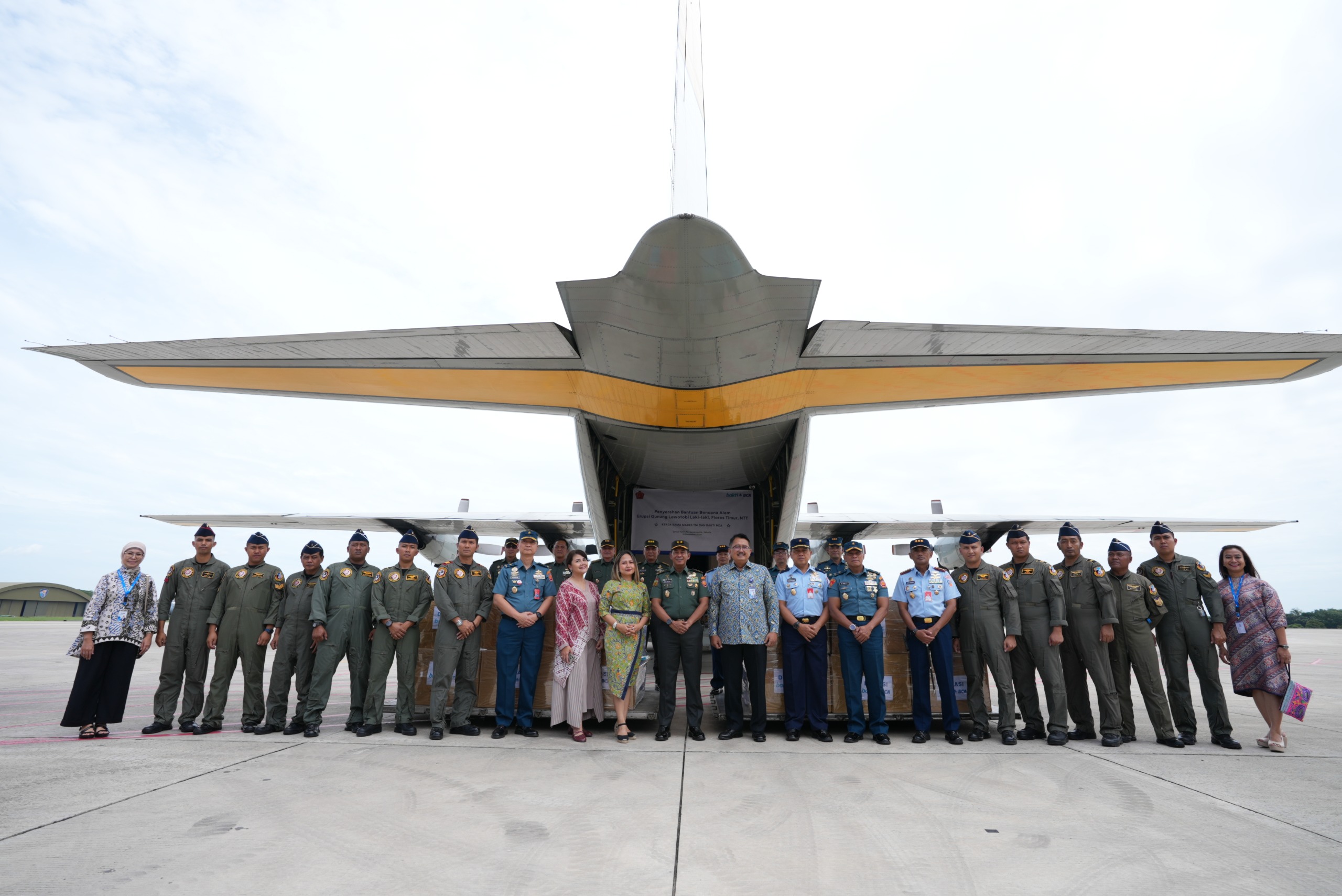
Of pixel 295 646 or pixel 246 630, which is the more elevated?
pixel 246 630

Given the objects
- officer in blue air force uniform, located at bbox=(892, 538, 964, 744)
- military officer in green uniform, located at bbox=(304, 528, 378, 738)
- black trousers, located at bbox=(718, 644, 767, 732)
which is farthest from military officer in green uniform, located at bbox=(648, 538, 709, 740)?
military officer in green uniform, located at bbox=(304, 528, 378, 738)

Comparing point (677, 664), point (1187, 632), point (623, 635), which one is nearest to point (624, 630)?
point (623, 635)

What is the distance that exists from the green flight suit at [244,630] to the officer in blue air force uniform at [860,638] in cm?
464

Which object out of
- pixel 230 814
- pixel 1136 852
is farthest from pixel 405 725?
pixel 1136 852

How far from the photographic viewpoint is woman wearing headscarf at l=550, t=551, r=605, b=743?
16.6ft

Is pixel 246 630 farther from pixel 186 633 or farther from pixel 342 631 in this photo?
pixel 342 631

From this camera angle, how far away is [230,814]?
2.90 metres

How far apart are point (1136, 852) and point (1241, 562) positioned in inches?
149

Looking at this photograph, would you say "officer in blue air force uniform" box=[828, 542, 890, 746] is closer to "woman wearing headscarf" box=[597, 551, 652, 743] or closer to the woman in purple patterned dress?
"woman wearing headscarf" box=[597, 551, 652, 743]

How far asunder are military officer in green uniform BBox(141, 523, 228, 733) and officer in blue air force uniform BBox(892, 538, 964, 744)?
5.68 m

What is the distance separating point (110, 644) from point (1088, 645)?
7.69 m

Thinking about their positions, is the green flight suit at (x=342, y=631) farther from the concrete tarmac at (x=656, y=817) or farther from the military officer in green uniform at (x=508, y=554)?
the military officer in green uniform at (x=508, y=554)

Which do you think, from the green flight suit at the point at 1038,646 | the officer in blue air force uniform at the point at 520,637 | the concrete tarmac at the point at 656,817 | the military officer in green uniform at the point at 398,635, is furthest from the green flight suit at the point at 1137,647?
the military officer in green uniform at the point at 398,635

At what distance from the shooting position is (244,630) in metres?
5.19
